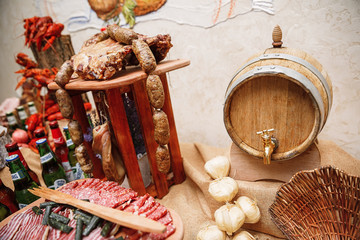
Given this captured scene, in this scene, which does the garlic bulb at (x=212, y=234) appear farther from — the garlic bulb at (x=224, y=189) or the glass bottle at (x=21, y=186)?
the glass bottle at (x=21, y=186)

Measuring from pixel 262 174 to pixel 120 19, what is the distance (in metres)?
2.24

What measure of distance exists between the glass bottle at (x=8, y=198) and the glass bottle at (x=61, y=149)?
15.4 inches

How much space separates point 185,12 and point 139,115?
1.22m

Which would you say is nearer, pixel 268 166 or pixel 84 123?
pixel 268 166

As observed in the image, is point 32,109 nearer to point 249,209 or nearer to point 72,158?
point 72,158

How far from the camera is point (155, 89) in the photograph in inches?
52.7

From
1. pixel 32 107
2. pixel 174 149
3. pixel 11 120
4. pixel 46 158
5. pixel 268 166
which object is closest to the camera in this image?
pixel 268 166

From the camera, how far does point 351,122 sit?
1863 millimetres

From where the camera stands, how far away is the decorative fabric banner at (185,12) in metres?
1.96

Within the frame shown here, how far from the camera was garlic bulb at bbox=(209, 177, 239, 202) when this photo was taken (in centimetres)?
144

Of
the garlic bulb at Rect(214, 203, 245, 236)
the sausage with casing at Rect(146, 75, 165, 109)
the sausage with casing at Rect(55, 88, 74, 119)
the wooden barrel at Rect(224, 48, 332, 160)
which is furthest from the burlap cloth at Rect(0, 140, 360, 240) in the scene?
the sausage with casing at Rect(55, 88, 74, 119)

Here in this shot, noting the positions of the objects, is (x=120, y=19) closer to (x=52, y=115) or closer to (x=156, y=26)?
(x=156, y=26)

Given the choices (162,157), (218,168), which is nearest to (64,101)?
(162,157)

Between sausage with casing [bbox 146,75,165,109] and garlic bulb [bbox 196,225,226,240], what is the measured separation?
82 centimetres
